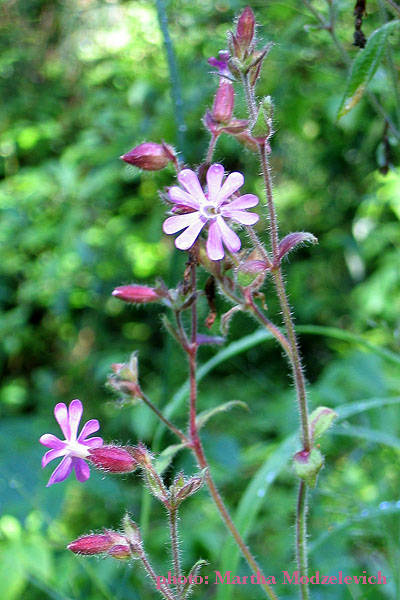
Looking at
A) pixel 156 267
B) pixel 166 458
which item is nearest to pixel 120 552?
pixel 166 458

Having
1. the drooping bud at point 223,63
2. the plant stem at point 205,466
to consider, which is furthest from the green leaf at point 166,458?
the drooping bud at point 223,63

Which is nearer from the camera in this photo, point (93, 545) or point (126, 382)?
Result: point (93, 545)

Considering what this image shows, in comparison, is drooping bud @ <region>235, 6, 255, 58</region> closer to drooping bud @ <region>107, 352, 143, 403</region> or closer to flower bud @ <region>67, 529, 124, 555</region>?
drooping bud @ <region>107, 352, 143, 403</region>

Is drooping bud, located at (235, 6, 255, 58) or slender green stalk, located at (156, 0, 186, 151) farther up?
drooping bud, located at (235, 6, 255, 58)

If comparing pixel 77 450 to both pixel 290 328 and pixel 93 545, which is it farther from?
pixel 290 328

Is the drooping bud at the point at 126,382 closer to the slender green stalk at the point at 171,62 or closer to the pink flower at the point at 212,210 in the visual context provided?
the pink flower at the point at 212,210

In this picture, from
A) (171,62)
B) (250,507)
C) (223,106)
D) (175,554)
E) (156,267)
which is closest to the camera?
(175,554)

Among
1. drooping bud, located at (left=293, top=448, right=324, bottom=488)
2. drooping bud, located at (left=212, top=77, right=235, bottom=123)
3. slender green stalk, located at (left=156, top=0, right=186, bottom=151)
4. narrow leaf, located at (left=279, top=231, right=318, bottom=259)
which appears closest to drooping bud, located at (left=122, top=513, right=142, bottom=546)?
drooping bud, located at (left=293, top=448, right=324, bottom=488)
